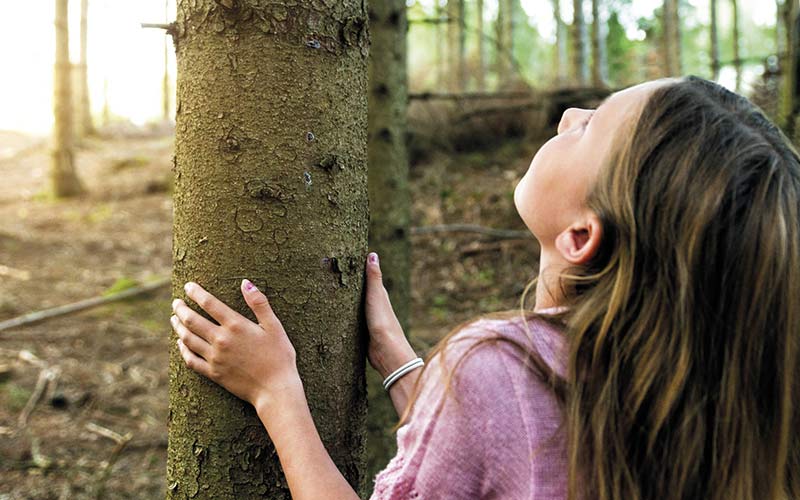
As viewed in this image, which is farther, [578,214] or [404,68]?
[404,68]

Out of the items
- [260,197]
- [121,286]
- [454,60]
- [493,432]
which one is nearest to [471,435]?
[493,432]

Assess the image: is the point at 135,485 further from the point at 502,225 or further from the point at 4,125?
the point at 4,125

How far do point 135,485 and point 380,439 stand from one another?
1249 mm

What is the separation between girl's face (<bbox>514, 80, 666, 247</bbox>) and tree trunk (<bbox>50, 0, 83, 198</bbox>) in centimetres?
1067

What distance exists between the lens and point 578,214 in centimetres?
119

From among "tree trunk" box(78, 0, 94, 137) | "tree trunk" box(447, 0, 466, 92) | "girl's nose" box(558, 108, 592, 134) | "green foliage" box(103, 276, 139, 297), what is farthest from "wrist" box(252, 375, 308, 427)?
"tree trunk" box(78, 0, 94, 137)

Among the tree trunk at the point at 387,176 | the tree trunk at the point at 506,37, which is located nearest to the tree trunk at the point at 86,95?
the tree trunk at the point at 506,37

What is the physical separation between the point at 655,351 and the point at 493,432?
284 mm

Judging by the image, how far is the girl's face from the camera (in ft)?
3.85

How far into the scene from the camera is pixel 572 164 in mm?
1212

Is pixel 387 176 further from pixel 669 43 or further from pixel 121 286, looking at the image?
pixel 669 43

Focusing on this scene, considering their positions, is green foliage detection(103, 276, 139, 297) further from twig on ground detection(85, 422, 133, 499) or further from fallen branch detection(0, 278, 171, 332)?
twig on ground detection(85, 422, 133, 499)

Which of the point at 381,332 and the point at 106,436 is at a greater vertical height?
the point at 381,332

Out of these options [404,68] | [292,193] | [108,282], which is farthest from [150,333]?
[292,193]
